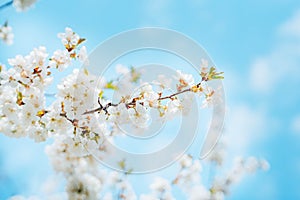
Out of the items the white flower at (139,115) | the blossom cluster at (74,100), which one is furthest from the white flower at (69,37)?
the white flower at (139,115)

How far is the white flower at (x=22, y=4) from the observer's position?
112 inches

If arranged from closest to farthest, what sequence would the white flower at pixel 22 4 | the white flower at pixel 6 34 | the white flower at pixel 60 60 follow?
the white flower at pixel 22 4
the white flower at pixel 60 60
the white flower at pixel 6 34

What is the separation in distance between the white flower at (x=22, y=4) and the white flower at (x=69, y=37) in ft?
1.17

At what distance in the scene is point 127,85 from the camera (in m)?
3.61

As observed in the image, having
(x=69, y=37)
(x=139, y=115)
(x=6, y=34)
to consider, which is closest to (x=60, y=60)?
(x=69, y=37)

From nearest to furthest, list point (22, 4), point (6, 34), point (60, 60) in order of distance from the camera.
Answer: point (22, 4)
point (60, 60)
point (6, 34)

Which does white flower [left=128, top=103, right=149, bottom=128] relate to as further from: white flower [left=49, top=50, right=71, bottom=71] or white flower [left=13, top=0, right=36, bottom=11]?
white flower [left=13, top=0, right=36, bottom=11]

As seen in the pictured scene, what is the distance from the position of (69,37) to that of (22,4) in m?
0.48

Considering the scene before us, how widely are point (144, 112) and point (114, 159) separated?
168cm

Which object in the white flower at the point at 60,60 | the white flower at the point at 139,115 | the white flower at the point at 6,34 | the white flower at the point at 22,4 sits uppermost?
the white flower at the point at 6,34

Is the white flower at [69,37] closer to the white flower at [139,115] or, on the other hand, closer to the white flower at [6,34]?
the white flower at [139,115]

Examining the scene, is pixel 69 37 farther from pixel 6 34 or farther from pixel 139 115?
pixel 6 34

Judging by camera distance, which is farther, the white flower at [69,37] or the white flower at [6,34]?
the white flower at [6,34]

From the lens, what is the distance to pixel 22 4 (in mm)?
2881
